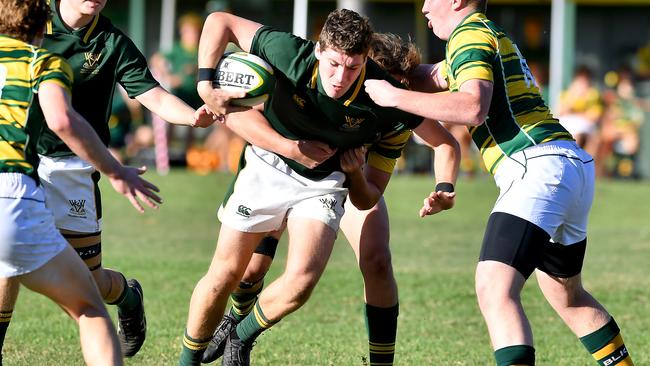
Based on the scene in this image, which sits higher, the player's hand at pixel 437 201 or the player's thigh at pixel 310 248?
the player's hand at pixel 437 201

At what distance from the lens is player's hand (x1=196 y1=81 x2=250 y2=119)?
17.6 feet

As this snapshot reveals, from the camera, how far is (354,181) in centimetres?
573

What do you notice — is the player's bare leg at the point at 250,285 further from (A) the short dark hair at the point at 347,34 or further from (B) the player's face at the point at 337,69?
(A) the short dark hair at the point at 347,34

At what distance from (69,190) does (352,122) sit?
5.11 ft

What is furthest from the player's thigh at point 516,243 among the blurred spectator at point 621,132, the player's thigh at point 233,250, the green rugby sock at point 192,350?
the blurred spectator at point 621,132

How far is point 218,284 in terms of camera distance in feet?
18.8

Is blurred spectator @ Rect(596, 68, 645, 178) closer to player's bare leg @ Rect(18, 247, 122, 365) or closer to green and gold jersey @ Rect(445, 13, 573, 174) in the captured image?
green and gold jersey @ Rect(445, 13, 573, 174)

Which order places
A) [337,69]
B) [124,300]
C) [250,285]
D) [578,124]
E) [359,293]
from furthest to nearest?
[578,124] < [359,293] < [250,285] < [124,300] < [337,69]

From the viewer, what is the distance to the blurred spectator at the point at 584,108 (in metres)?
18.8

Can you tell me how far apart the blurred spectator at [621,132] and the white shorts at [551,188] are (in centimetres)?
1506

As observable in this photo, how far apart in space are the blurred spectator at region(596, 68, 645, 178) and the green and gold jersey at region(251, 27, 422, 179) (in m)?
14.7

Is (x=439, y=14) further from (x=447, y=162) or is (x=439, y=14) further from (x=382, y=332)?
(x=382, y=332)

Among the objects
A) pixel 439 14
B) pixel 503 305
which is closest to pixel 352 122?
pixel 439 14

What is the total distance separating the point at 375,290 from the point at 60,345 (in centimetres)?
205
